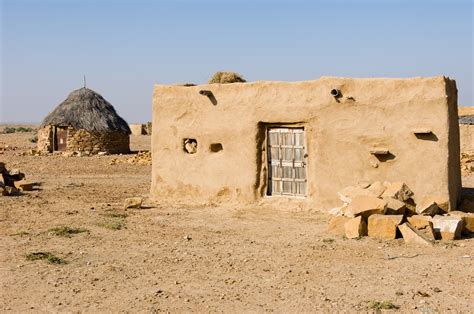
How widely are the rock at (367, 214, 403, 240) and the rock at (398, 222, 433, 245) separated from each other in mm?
120

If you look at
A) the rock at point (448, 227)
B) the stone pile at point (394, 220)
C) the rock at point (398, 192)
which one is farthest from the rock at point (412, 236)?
the rock at point (398, 192)

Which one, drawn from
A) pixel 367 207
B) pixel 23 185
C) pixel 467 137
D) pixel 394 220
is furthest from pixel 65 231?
pixel 467 137

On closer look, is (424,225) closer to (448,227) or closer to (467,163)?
(448,227)

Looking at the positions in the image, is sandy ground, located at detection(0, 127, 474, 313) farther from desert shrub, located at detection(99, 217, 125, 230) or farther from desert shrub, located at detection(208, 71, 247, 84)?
desert shrub, located at detection(208, 71, 247, 84)

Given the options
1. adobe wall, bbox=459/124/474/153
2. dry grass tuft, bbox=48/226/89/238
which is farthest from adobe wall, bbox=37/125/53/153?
adobe wall, bbox=459/124/474/153

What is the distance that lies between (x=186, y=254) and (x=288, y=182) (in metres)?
3.88

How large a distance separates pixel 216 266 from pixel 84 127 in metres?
18.3

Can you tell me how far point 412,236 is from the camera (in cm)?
782

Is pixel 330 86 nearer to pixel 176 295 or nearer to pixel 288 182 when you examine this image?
pixel 288 182

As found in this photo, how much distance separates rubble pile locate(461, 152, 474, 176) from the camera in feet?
55.9

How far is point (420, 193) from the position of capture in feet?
31.3

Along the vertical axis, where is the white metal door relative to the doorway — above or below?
below

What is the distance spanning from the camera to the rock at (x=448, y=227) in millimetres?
8031

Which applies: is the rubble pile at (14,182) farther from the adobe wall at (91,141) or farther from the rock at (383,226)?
the adobe wall at (91,141)
